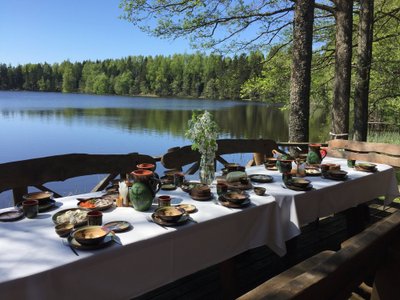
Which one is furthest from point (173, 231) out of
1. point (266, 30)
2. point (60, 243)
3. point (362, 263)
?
point (266, 30)

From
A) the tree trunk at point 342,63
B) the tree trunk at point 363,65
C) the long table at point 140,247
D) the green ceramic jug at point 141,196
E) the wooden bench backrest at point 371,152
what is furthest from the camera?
the tree trunk at point 363,65

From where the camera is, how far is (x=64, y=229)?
1744mm

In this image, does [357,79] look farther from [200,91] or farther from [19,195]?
[200,91]

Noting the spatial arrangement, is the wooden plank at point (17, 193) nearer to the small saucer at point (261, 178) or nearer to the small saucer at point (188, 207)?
the small saucer at point (188, 207)

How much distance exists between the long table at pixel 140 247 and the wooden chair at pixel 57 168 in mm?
774

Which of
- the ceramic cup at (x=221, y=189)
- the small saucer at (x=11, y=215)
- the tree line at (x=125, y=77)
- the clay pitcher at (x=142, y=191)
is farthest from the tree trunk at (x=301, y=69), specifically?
the tree line at (x=125, y=77)

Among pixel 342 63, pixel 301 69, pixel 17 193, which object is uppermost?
pixel 342 63

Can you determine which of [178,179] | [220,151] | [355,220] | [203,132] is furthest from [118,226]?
[220,151]

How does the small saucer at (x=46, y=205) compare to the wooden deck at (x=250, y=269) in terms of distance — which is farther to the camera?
the wooden deck at (x=250, y=269)

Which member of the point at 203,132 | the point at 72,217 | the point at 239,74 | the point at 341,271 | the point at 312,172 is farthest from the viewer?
the point at 239,74

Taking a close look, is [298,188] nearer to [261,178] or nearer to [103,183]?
[261,178]

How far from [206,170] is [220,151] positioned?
1.85 metres

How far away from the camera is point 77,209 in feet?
6.72

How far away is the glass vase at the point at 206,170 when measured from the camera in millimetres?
2691
